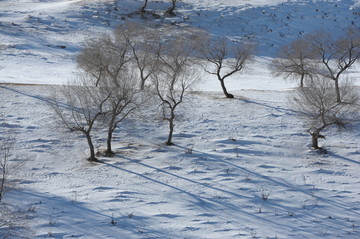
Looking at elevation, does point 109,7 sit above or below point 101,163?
above

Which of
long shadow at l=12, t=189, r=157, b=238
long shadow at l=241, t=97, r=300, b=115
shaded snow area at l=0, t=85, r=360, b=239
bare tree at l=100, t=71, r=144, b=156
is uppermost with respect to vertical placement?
bare tree at l=100, t=71, r=144, b=156

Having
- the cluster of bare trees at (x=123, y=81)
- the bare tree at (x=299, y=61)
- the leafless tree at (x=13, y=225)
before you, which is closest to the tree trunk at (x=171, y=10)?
the cluster of bare trees at (x=123, y=81)

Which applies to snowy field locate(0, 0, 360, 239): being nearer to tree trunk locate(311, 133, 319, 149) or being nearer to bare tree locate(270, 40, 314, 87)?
tree trunk locate(311, 133, 319, 149)

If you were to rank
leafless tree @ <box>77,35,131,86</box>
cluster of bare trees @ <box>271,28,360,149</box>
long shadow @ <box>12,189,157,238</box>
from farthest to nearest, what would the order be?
leafless tree @ <box>77,35,131,86</box>
cluster of bare trees @ <box>271,28,360,149</box>
long shadow @ <box>12,189,157,238</box>

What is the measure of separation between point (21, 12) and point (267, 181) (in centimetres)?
5207

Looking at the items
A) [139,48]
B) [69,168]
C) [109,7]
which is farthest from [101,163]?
[109,7]

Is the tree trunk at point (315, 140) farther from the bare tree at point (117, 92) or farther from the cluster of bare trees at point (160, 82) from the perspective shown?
the bare tree at point (117, 92)

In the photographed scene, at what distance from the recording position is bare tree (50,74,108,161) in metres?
20.3

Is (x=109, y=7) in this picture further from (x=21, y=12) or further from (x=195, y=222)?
(x=195, y=222)

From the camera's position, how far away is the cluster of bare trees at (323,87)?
2205cm

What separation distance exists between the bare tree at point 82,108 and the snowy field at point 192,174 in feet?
3.48

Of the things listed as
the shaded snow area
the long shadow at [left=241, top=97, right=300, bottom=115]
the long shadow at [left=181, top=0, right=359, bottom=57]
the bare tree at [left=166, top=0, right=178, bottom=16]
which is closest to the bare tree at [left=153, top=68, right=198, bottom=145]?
the shaded snow area

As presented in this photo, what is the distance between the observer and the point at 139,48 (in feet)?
118

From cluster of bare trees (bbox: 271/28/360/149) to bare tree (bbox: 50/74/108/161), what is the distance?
41.3 ft
